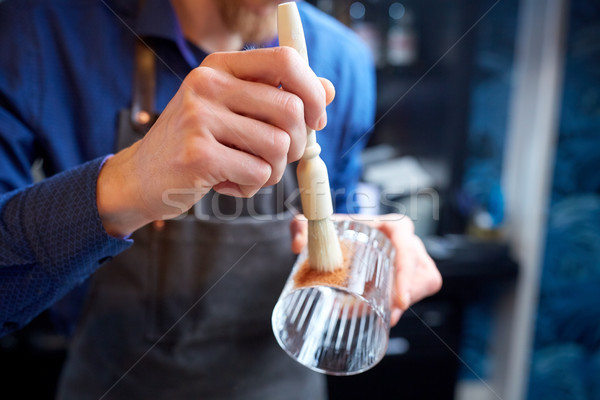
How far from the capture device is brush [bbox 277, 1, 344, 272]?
0.29 meters

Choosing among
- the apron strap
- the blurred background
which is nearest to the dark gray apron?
the apron strap

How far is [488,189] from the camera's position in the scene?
1409 millimetres

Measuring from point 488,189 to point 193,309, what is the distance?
1109 mm

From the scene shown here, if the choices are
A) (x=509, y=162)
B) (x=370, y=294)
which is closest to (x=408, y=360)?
(x=509, y=162)

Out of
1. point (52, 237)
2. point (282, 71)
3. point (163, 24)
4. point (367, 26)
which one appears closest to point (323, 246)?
point (282, 71)

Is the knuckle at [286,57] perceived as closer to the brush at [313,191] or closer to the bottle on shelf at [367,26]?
the brush at [313,191]

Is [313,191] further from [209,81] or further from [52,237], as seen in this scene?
[52,237]

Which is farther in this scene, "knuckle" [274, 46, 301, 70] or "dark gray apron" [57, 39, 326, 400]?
"dark gray apron" [57, 39, 326, 400]

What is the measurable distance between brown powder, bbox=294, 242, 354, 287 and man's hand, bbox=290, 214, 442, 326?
32 mm

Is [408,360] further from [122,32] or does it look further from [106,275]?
[122,32]

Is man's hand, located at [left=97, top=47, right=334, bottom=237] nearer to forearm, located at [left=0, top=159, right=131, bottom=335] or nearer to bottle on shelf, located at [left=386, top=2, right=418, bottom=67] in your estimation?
forearm, located at [left=0, top=159, right=131, bottom=335]

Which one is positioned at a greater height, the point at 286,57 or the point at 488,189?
the point at 286,57

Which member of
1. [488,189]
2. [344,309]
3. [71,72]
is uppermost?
[71,72]

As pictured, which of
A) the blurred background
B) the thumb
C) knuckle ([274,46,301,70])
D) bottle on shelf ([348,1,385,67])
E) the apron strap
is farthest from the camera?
bottle on shelf ([348,1,385,67])
